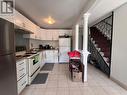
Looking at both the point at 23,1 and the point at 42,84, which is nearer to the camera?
the point at 23,1

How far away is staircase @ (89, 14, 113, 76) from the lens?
177 inches

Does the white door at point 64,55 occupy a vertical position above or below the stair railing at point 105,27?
below

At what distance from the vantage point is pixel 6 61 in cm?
152

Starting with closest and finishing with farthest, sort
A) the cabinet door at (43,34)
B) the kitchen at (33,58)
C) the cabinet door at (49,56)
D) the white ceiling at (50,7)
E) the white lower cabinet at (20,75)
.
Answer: the kitchen at (33,58) < the white lower cabinet at (20,75) < the white ceiling at (50,7) < the cabinet door at (49,56) < the cabinet door at (43,34)

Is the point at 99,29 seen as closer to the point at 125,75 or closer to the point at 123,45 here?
the point at 123,45

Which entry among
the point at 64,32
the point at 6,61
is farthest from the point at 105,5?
the point at 64,32

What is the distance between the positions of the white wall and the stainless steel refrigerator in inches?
115

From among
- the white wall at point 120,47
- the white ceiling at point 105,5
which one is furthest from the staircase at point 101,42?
the white ceiling at point 105,5

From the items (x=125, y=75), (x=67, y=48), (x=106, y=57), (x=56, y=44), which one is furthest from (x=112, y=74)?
(x=56, y=44)

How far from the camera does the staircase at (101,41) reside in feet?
14.7

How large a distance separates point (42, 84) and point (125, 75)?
8.33ft

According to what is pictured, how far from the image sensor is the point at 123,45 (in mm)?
2799

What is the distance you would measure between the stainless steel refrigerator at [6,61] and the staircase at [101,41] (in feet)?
11.9

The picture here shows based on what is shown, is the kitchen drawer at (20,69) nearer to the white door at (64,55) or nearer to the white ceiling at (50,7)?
the white ceiling at (50,7)
